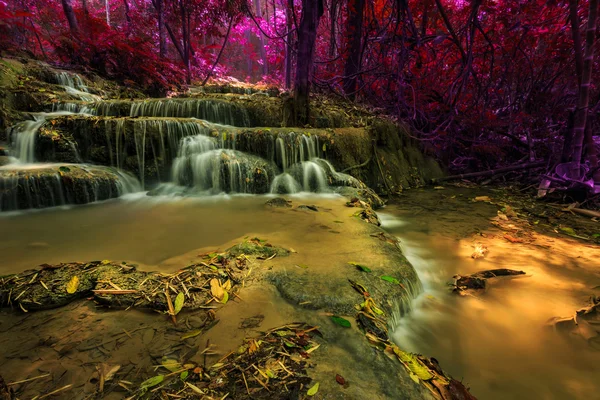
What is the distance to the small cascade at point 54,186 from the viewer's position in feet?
13.6

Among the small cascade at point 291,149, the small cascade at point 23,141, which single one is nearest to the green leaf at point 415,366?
the small cascade at point 291,149

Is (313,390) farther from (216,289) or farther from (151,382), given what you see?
(216,289)

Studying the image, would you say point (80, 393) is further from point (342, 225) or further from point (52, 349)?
point (342, 225)

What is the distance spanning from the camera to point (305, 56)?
6.49 m


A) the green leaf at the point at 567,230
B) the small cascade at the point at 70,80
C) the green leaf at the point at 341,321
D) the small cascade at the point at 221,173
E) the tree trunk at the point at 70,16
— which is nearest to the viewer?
the green leaf at the point at 341,321

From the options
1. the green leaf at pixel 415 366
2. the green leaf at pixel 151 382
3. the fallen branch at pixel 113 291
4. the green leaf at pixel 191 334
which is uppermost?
the fallen branch at pixel 113 291

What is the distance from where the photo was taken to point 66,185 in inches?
177

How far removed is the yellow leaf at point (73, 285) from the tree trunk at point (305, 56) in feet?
20.1

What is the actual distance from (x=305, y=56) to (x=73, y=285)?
637 cm

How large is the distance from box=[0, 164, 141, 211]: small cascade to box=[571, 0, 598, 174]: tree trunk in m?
9.10

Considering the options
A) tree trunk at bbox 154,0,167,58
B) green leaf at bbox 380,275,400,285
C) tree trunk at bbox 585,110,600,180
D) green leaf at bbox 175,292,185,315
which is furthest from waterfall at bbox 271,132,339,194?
tree trunk at bbox 154,0,167,58

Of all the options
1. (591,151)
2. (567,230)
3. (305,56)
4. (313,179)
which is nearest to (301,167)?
(313,179)

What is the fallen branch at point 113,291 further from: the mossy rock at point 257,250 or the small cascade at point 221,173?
the small cascade at point 221,173

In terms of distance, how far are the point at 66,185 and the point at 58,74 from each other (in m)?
6.78
